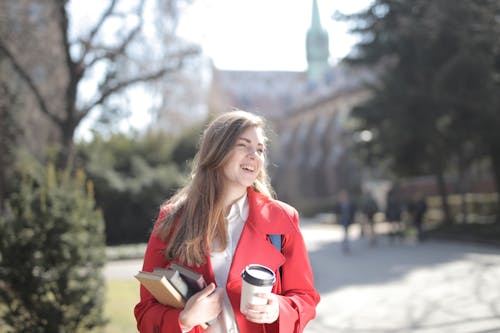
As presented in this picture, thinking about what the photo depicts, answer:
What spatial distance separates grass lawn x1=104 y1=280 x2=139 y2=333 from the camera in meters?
6.67

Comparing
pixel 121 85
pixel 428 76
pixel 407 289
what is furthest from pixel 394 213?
pixel 121 85

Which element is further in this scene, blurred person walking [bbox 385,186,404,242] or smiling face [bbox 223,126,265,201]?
blurred person walking [bbox 385,186,404,242]

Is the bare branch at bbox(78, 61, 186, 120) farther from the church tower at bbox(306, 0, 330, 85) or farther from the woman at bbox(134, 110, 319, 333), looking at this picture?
the church tower at bbox(306, 0, 330, 85)

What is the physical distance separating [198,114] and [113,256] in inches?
575

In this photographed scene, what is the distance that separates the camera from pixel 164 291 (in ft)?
6.31

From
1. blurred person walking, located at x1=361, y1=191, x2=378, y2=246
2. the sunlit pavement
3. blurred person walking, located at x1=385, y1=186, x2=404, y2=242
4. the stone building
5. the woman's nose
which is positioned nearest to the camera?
the woman's nose

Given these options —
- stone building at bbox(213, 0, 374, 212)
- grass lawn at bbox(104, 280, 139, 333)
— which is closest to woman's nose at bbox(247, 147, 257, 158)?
grass lawn at bbox(104, 280, 139, 333)

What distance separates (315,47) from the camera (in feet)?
318

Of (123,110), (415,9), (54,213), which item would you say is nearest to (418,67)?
(415,9)

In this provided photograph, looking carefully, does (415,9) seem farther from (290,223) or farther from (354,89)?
(354,89)

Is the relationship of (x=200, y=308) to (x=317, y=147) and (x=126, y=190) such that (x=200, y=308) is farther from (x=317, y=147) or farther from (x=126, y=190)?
(x=317, y=147)

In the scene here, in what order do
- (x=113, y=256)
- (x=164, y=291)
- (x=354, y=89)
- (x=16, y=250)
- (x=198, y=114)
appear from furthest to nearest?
(x=354, y=89), (x=198, y=114), (x=113, y=256), (x=16, y=250), (x=164, y=291)

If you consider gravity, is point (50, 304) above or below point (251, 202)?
below

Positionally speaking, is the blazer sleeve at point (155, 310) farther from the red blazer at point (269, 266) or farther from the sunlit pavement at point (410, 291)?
the sunlit pavement at point (410, 291)
